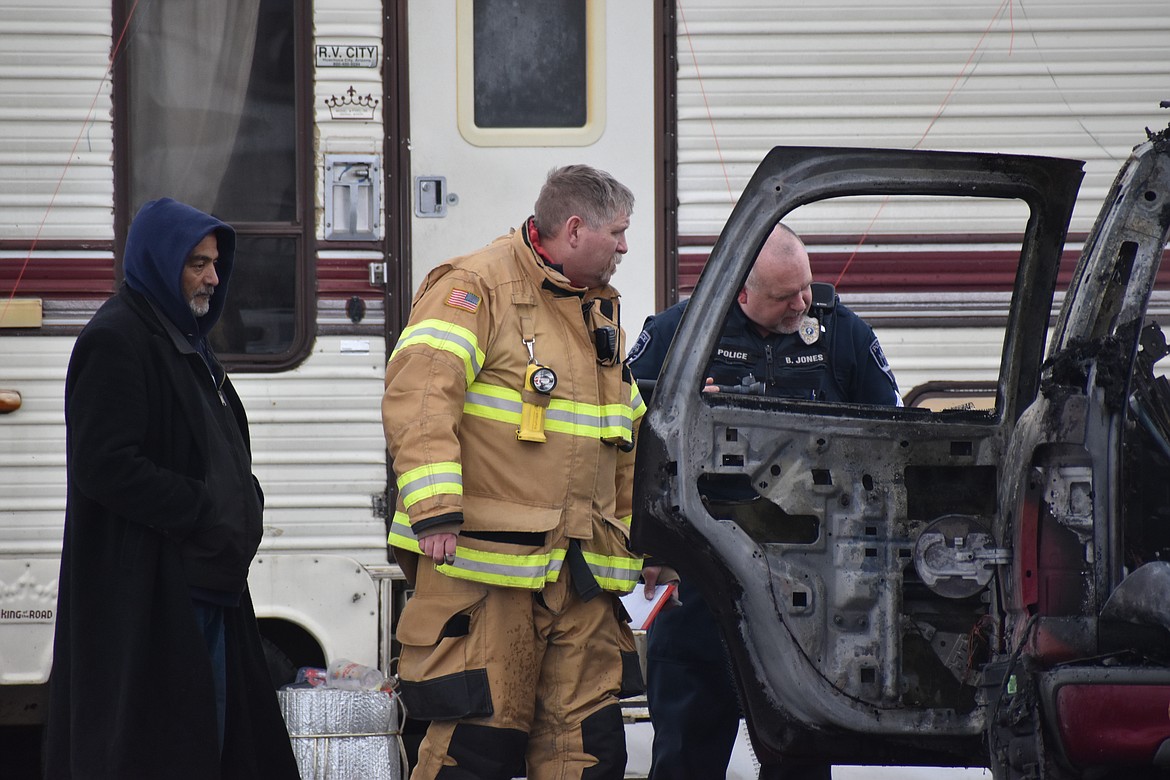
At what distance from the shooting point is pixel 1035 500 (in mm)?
2824

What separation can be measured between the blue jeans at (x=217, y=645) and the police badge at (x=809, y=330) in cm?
184

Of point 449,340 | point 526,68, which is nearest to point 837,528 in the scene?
point 449,340

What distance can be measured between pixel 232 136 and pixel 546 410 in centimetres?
199

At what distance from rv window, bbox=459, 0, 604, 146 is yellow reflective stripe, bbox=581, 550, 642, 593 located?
1.80 meters

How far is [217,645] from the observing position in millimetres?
3363

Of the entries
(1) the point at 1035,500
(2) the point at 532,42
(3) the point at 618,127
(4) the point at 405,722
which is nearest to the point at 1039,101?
(3) the point at 618,127

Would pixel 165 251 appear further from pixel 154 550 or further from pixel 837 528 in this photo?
pixel 837 528

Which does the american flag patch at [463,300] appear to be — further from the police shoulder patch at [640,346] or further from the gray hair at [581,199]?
the police shoulder patch at [640,346]

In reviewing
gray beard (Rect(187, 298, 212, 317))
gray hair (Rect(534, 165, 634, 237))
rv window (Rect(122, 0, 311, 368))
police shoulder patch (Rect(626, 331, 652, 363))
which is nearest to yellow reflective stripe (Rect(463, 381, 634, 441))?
gray hair (Rect(534, 165, 634, 237))

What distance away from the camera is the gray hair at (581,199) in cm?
355

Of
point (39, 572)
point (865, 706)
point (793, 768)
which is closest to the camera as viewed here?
point (865, 706)

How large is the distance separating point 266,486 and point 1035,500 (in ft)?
9.36

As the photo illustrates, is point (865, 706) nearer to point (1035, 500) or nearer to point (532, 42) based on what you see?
point (1035, 500)

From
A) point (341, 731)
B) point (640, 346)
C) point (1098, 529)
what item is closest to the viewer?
point (1098, 529)
